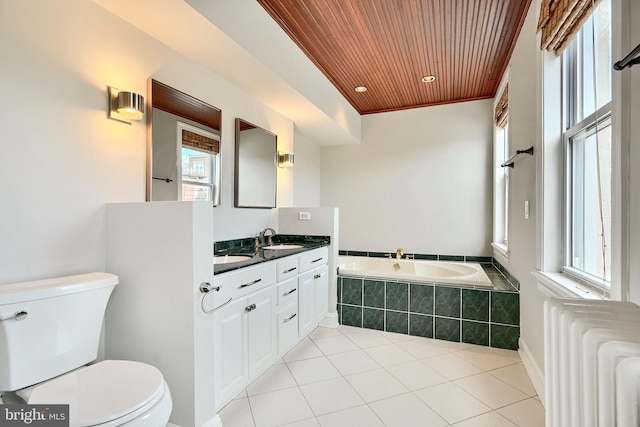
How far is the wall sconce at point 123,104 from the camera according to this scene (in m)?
1.65

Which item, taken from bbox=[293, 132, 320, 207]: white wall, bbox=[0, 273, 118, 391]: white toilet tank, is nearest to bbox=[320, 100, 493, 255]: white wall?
bbox=[293, 132, 320, 207]: white wall

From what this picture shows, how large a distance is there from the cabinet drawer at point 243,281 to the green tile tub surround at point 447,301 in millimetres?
1548

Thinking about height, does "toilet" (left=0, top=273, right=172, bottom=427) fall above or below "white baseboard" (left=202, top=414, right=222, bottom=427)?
above

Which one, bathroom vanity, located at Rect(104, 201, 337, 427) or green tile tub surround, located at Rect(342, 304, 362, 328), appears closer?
bathroom vanity, located at Rect(104, 201, 337, 427)

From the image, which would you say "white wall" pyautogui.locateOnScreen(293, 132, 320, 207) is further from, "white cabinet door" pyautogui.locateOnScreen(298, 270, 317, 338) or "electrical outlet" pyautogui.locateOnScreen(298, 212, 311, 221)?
"white cabinet door" pyautogui.locateOnScreen(298, 270, 317, 338)

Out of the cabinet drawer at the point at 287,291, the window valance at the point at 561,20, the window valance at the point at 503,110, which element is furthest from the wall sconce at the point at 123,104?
the window valance at the point at 503,110

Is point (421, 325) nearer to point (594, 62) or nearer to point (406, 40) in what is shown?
point (594, 62)

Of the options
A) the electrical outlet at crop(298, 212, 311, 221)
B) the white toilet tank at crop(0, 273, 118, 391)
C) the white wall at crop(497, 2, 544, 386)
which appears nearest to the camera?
the white toilet tank at crop(0, 273, 118, 391)

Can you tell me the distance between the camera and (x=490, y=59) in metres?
2.88

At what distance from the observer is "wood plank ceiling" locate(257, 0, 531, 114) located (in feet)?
7.06

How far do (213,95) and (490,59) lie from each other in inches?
99.4

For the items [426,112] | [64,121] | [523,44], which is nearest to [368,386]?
[64,121]

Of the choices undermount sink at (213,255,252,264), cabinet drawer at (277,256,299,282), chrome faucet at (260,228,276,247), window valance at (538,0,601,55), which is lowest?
cabinet drawer at (277,256,299,282)

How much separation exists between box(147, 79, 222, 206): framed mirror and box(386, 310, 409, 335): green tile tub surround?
1913 millimetres
